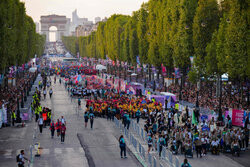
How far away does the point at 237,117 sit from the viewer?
107 ft

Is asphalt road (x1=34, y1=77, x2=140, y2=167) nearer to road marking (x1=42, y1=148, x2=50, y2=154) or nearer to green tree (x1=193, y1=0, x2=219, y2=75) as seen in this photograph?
road marking (x1=42, y1=148, x2=50, y2=154)

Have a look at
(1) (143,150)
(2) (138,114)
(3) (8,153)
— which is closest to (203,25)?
(2) (138,114)

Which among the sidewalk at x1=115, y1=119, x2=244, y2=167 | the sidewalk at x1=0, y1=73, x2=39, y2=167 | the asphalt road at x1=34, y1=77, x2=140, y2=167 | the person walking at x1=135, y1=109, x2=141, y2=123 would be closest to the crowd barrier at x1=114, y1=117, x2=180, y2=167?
the sidewalk at x1=115, y1=119, x2=244, y2=167

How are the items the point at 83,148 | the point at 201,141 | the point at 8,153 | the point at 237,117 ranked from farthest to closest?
1. the point at 237,117
2. the point at 83,148
3. the point at 8,153
4. the point at 201,141

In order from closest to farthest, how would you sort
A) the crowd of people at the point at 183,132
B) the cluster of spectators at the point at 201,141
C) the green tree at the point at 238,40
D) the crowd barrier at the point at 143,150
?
the crowd barrier at the point at 143,150 → the cluster of spectators at the point at 201,141 → the crowd of people at the point at 183,132 → the green tree at the point at 238,40

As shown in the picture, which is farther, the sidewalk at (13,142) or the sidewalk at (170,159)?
the sidewalk at (13,142)

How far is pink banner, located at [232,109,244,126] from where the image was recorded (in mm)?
32219

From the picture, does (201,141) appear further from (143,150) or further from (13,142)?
(13,142)

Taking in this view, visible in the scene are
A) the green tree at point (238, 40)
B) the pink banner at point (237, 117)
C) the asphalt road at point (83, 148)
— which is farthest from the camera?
the green tree at point (238, 40)

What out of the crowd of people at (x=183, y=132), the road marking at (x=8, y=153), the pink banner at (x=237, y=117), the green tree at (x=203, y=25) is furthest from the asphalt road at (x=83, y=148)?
the green tree at (x=203, y=25)

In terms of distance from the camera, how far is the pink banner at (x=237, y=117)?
1268 inches

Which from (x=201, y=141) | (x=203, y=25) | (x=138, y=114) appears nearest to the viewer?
(x=201, y=141)

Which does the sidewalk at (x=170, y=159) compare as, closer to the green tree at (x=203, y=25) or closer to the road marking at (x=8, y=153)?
the road marking at (x=8, y=153)

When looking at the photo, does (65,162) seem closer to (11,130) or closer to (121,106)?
(11,130)
